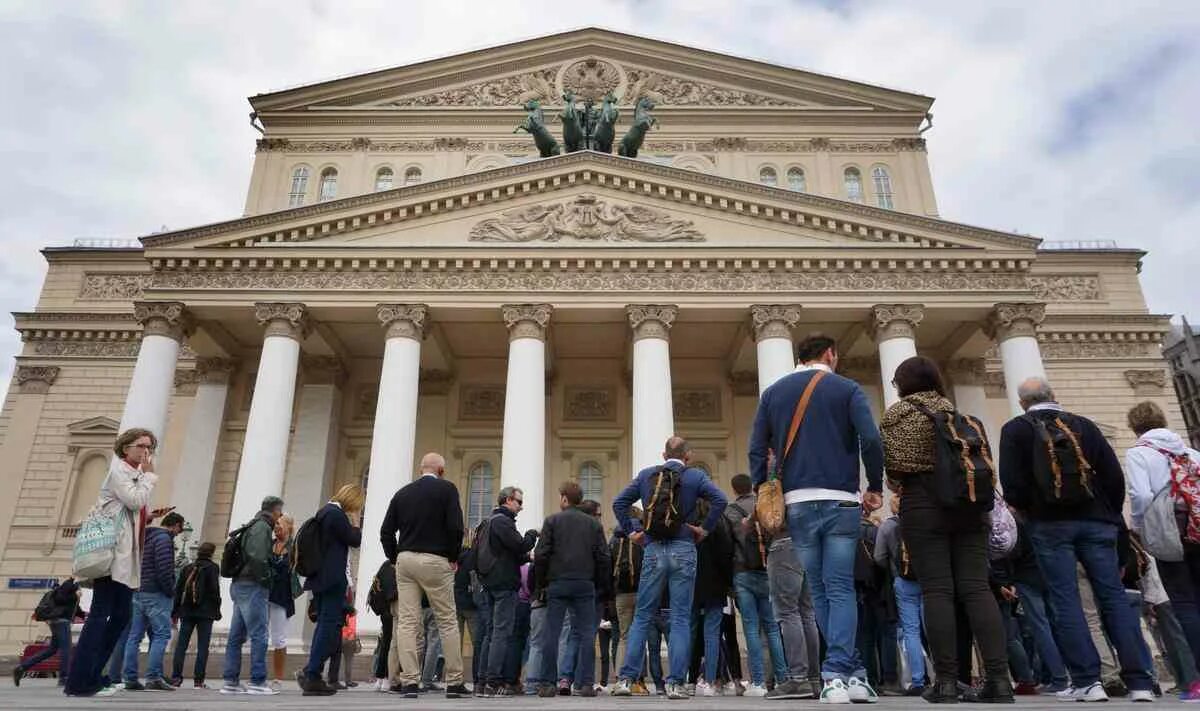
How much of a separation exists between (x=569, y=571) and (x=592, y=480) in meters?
15.7

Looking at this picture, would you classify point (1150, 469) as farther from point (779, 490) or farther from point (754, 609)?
point (754, 609)

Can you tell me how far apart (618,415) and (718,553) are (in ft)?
51.9

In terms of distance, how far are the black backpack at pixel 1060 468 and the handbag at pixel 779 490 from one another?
5.19ft

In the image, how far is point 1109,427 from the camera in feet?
78.0

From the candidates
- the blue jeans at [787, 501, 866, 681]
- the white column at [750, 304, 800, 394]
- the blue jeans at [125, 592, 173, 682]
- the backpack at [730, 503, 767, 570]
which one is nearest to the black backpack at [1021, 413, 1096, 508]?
the blue jeans at [787, 501, 866, 681]

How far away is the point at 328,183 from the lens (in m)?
29.0

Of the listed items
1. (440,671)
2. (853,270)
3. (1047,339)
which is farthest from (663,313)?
(1047,339)

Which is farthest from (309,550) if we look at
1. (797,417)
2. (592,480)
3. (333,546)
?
(592,480)

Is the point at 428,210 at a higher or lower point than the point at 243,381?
higher

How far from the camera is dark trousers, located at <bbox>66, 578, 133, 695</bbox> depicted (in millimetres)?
5898

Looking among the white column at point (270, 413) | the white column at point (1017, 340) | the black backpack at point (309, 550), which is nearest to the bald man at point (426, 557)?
the black backpack at point (309, 550)

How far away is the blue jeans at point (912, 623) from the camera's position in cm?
754

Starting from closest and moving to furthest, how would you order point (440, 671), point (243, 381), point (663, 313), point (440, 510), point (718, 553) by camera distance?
point (440, 510)
point (718, 553)
point (440, 671)
point (663, 313)
point (243, 381)

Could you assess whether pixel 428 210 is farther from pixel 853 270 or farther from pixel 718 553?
pixel 718 553
